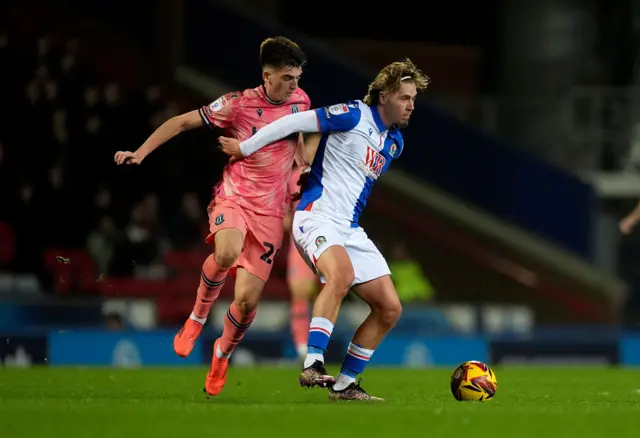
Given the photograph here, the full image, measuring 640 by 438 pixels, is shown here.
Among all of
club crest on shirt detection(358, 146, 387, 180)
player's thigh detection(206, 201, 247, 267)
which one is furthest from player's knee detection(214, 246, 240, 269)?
club crest on shirt detection(358, 146, 387, 180)

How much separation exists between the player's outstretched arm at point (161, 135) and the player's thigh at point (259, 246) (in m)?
0.75

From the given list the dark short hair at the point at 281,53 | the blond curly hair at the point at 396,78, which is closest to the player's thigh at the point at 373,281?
the blond curly hair at the point at 396,78

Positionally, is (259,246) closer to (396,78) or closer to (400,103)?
(400,103)

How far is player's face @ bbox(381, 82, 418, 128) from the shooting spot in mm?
8867

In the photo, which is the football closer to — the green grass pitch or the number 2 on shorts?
the green grass pitch

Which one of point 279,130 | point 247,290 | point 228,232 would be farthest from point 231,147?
point 247,290

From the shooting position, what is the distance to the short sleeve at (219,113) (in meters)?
9.38

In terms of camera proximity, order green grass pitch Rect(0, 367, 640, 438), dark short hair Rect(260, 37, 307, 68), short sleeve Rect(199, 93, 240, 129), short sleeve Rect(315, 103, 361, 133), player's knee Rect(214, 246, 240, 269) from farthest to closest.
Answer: short sleeve Rect(199, 93, 240, 129) < player's knee Rect(214, 246, 240, 269) < dark short hair Rect(260, 37, 307, 68) < short sleeve Rect(315, 103, 361, 133) < green grass pitch Rect(0, 367, 640, 438)

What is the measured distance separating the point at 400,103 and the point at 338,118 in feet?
1.37

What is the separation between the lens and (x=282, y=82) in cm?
934

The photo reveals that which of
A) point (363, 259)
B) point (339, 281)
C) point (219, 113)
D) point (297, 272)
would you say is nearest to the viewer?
point (339, 281)

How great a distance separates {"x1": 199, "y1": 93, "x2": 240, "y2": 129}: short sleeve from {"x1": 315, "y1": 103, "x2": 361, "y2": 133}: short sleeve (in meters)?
0.90

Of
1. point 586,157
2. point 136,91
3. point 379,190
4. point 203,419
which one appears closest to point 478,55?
point 586,157

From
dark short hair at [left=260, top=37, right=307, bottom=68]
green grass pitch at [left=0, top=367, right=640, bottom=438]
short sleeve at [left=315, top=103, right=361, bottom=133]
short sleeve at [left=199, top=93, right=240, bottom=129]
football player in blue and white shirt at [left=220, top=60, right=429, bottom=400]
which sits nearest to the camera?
green grass pitch at [left=0, top=367, right=640, bottom=438]
